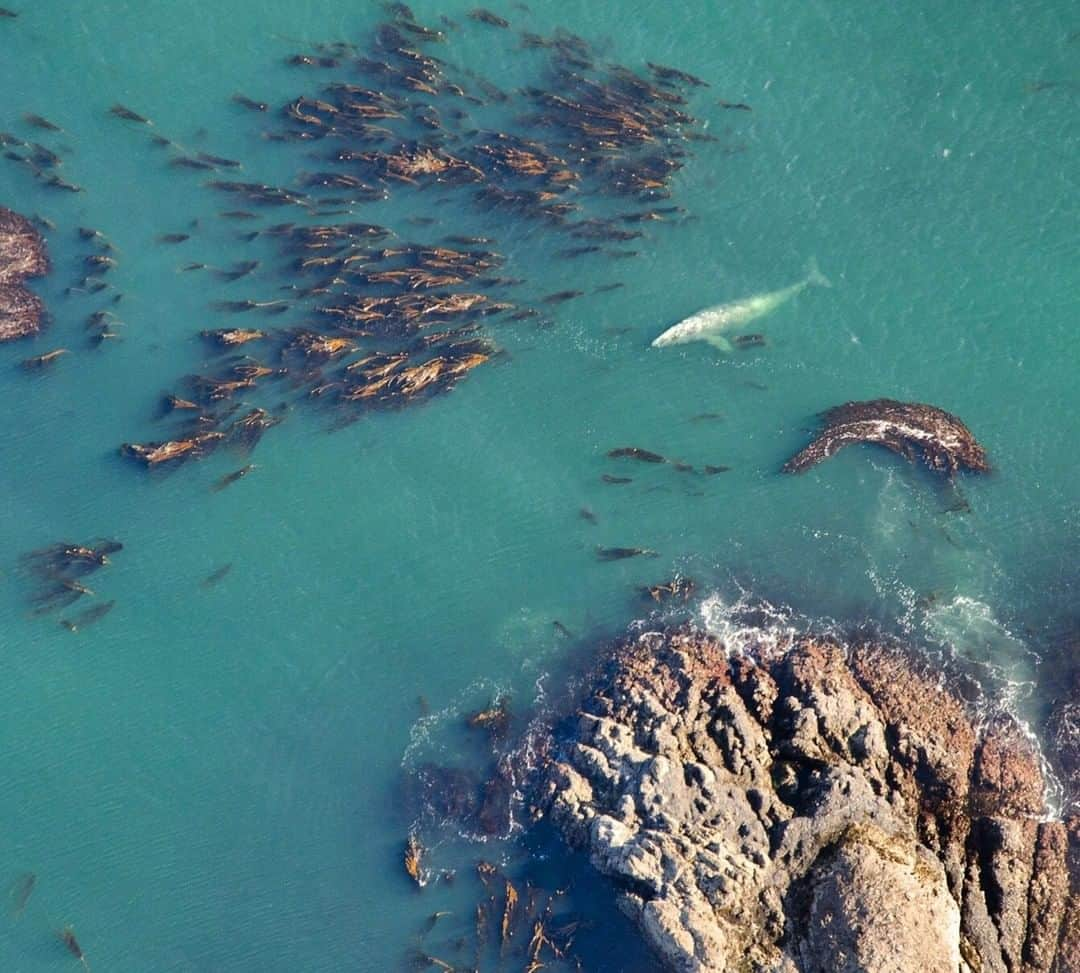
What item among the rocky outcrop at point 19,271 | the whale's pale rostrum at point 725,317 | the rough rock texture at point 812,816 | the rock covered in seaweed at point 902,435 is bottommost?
the rough rock texture at point 812,816

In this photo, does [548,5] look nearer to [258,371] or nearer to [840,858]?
[258,371]

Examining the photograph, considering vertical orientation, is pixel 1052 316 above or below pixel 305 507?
above

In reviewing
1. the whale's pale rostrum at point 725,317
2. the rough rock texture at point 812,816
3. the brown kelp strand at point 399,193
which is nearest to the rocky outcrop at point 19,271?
the brown kelp strand at point 399,193

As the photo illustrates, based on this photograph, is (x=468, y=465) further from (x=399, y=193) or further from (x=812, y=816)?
(x=812, y=816)

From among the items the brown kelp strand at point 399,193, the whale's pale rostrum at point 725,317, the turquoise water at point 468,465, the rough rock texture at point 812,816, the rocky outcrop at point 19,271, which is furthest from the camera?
the rocky outcrop at point 19,271

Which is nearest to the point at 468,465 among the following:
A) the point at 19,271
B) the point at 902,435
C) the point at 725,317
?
the point at 725,317

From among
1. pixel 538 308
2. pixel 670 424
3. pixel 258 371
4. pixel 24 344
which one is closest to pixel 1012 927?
pixel 670 424

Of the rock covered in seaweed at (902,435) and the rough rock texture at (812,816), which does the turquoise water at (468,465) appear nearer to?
the rock covered in seaweed at (902,435)
